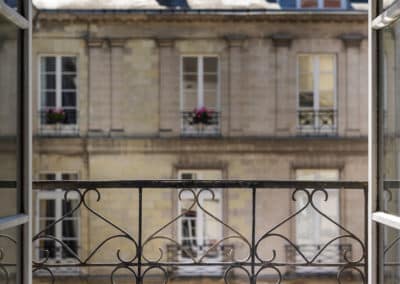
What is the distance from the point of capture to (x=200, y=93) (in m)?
12.8

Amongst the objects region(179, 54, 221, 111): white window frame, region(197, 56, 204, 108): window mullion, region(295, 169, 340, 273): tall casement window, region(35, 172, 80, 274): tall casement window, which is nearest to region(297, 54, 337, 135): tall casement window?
region(295, 169, 340, 273): tall casement window

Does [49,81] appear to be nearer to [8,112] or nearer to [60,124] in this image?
[60,124]

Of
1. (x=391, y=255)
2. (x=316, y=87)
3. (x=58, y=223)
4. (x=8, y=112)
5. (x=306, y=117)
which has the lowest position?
(x=58, y=223)

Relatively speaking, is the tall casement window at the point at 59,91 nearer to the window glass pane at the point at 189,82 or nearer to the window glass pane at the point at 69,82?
the window glass pane at the point at 69,82

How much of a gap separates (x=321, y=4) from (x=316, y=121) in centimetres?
237

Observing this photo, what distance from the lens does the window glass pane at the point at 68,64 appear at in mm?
12781

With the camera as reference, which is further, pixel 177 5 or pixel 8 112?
pixel 177 5

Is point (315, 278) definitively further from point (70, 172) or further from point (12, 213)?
point (12, 213)

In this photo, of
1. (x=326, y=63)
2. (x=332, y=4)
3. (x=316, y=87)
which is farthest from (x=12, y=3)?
(x=332, y=4)

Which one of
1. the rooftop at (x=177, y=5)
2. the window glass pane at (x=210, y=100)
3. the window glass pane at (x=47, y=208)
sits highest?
the rooftop at (x=177, y=5)

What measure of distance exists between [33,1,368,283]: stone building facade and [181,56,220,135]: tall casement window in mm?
26

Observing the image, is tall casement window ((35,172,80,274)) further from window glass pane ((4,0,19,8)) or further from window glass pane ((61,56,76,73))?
window glass pane ((4,0,19,8))

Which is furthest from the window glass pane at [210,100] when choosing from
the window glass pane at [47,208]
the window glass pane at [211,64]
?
the window glass pane at [47,208]

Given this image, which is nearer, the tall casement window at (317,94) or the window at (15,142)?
the window at (15,142)
